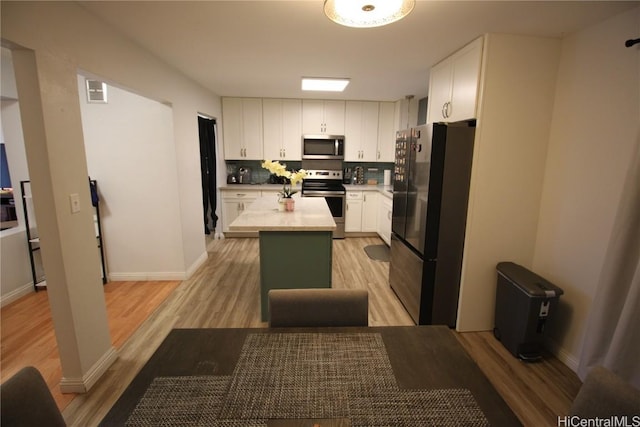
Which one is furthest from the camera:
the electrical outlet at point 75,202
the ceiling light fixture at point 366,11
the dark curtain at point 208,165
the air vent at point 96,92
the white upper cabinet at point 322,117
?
the white upper cabinet at point 322,117

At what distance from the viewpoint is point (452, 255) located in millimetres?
2506

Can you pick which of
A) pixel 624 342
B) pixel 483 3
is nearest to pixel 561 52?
pixel 483 3

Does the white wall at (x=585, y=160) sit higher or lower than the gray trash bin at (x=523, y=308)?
higher

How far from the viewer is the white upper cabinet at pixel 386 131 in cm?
525

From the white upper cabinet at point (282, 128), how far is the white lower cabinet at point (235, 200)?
0.78m

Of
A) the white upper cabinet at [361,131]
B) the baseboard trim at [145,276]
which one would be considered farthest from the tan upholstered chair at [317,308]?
the white upper cabinet at [361,131]

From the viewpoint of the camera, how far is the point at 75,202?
1.81 metres

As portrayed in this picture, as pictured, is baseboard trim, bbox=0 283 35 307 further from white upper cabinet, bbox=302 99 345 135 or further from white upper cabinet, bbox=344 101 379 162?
white upper cabinet, bbox=344 101 379 162

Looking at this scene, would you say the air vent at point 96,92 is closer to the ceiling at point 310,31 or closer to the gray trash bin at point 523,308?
the ceiling at point 310,31

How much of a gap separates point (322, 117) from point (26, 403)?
16.4 feet

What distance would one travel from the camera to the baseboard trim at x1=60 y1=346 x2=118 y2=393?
1.88m

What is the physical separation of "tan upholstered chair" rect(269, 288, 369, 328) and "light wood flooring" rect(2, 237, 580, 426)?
4.26ft

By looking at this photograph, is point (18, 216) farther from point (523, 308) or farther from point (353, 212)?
point (523, 308)

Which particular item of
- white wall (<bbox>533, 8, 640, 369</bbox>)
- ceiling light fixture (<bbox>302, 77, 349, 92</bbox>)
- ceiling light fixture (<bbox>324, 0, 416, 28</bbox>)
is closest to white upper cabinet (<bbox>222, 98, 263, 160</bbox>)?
ceiling light fixture (<bbox>302, 77, 349, 92</bbox>)
